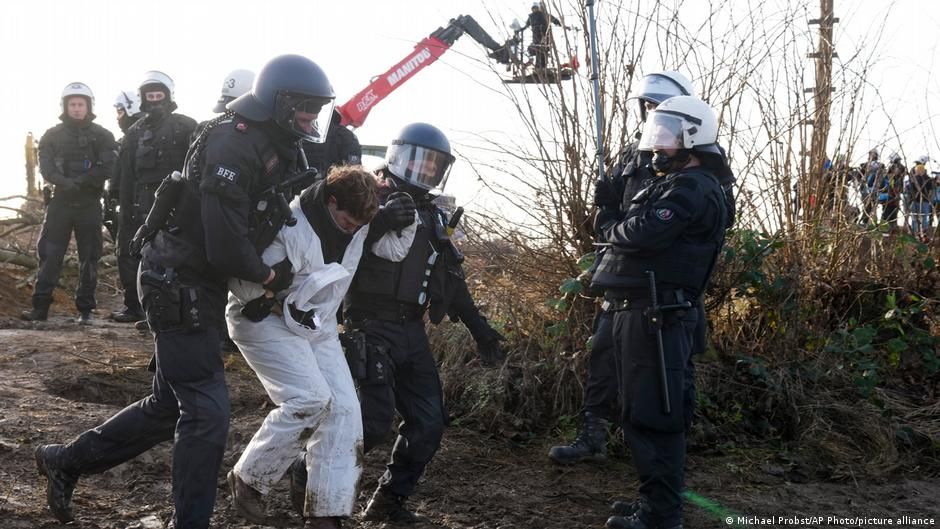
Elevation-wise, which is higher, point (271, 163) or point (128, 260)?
point (271, 163)

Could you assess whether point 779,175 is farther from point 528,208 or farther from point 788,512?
point 788,512

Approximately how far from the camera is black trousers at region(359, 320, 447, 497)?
4531mm

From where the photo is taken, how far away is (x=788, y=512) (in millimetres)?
5184

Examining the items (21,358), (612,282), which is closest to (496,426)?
(612,282)

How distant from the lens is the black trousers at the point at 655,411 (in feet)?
14.6

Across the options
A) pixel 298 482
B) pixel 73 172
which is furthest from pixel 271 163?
pixel 73 172

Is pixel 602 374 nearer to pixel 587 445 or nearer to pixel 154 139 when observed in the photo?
pixel 587 445

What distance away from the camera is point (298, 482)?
4441 mm

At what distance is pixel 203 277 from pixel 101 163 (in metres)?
5.66

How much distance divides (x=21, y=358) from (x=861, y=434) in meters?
5.63

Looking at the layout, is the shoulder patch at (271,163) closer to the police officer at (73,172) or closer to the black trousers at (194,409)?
the black trousers at (194,409)

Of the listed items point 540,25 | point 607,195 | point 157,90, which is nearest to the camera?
point 607,195
